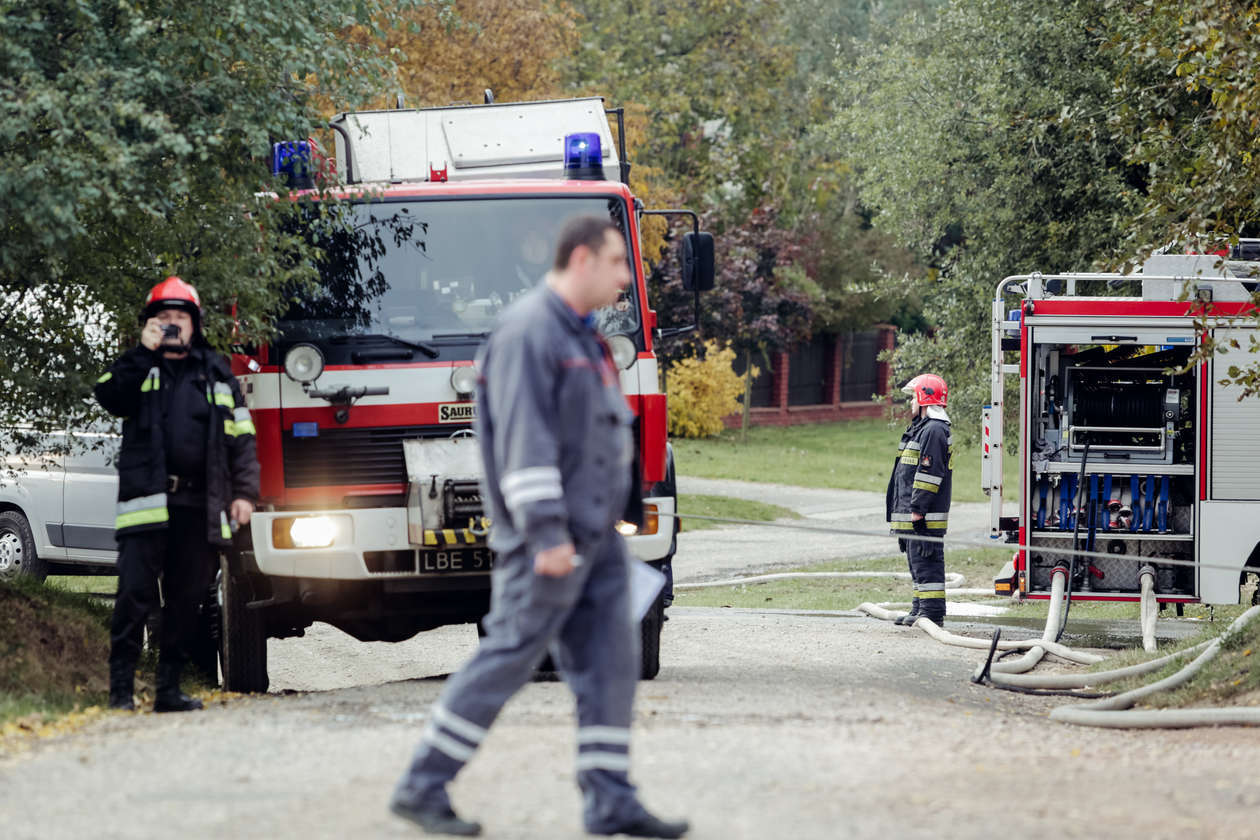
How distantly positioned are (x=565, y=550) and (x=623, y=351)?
3.69 meters

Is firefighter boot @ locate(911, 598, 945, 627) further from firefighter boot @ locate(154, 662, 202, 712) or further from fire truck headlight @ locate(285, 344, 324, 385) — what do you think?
firefighter boot @ locate(154, 662, 202, 712)

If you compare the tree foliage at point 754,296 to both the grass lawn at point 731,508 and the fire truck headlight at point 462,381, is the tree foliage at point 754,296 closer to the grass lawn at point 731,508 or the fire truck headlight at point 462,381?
the grass lawn at point 731,508

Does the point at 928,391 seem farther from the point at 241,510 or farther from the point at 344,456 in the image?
the point at 241,510

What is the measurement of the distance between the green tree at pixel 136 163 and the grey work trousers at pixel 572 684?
3506mm

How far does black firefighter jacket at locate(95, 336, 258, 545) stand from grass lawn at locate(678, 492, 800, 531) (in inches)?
593

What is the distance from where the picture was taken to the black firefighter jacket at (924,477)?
466 inches

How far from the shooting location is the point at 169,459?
712 cm

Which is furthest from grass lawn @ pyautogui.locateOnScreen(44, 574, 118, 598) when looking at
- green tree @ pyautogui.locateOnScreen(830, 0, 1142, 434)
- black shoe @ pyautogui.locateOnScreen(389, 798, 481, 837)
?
black shoe @ pyautogui.locateOnScreen(389, 798, 481, 837)

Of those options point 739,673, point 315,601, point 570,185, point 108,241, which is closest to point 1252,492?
point 739,673

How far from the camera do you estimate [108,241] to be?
8391 millimetres

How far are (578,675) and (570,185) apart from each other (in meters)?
4.16

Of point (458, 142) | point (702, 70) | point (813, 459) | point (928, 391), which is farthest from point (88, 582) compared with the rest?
point (702, 70)

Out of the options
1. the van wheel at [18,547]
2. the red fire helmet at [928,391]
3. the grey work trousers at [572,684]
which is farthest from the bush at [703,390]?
the grey work trousers at [572,684]

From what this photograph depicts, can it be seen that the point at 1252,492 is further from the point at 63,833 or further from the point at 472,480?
the point at 63,833
